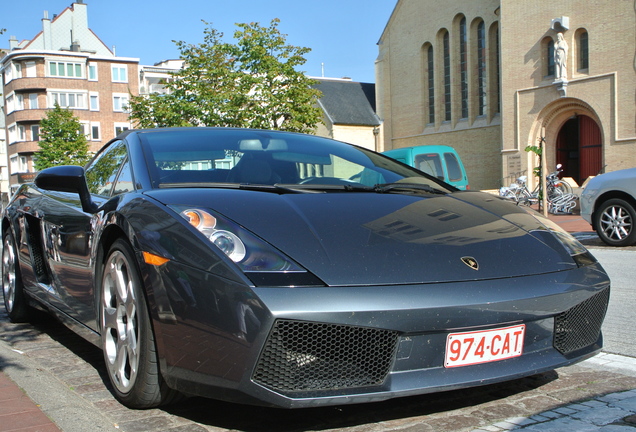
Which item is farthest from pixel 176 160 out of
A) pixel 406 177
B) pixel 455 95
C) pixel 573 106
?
pixel 455 95

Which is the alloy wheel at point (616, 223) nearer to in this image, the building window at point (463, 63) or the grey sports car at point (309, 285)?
the grey sports car at point (309, 285)

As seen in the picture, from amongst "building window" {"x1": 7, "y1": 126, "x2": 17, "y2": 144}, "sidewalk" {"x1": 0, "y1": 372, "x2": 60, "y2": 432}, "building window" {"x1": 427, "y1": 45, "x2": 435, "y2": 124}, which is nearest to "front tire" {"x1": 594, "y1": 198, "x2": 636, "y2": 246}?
"sidewalk" {"x1": 0, "y1": 372, "x2": 60, "y2": 432}

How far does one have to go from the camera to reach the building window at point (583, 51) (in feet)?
101

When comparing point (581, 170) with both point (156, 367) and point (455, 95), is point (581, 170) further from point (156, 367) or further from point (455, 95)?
point (156, 367)

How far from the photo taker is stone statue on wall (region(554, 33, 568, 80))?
101 ft

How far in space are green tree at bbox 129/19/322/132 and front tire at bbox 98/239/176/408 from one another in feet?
93.8

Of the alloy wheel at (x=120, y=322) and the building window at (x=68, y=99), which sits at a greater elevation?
the building window at (x=68, y=99)

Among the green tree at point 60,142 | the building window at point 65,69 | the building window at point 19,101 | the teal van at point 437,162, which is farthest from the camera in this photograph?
the building window at point 19,101

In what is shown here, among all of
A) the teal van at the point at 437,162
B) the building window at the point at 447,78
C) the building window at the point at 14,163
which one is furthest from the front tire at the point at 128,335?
the building window at the point at 14,163

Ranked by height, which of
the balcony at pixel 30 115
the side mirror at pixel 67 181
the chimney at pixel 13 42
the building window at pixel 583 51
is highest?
the chimney at pixel 13 42

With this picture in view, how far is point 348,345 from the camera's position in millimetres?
2523

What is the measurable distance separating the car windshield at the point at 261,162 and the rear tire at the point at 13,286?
1.97 meters

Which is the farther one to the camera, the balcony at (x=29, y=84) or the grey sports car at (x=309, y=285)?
the balcony at (x=29, y=84)

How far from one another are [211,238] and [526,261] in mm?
1313
